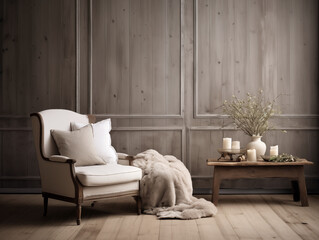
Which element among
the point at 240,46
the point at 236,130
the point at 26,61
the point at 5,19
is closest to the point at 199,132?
the point at 236,130

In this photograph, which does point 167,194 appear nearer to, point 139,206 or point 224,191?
point 139,206

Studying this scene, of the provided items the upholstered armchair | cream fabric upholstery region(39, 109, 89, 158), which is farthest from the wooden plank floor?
cream fabric upholstery region(39, 109, 89, 158)

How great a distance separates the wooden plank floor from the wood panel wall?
77cm

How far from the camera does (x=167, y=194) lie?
4199 mm

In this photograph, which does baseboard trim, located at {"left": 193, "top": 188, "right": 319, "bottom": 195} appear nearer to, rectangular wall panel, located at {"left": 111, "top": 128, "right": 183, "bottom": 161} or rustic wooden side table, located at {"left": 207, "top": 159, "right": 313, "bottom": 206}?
rectangular wall panel, located at {"left": 111, "top": 128, "right": 183, "bottom": 161}

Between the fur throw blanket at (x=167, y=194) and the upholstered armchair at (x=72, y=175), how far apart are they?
0.39 ft

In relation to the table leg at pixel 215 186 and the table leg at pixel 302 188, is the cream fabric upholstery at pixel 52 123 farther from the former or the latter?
the table leg at pixel 302 188

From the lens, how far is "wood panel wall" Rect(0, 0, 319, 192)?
208 inches

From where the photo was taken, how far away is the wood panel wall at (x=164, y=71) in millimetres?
5285

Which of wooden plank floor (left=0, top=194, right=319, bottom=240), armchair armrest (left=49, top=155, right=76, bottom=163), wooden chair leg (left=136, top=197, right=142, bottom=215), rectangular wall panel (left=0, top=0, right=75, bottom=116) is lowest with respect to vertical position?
wooden plank floor (left=0, top=194, right=319, bottom=240)

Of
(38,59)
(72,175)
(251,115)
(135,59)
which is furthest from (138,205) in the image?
(38,59)

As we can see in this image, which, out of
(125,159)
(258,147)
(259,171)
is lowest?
(259,171)

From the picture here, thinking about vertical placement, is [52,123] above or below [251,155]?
above

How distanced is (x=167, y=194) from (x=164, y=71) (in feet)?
5.50
